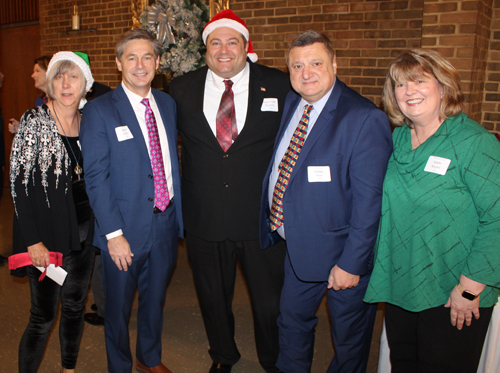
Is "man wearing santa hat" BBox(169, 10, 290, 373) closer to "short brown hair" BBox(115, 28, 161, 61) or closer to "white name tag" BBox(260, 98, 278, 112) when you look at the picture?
"white name tag" BBox(260, 98, 278, 112)

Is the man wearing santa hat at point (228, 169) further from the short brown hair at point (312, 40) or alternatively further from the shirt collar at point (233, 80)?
the short brown hair at point (312, 40)

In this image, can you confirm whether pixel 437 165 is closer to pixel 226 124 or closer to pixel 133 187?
pixel 226 124

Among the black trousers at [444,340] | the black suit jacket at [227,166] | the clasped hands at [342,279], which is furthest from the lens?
the black suit jacket at [227,166]

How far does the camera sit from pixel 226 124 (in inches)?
92.2

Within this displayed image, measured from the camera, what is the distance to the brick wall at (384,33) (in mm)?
3049

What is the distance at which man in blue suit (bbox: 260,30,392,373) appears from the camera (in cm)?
185

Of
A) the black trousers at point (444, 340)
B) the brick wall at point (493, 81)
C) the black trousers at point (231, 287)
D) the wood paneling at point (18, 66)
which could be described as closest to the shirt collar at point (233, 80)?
the black trousers at point (231, 287)

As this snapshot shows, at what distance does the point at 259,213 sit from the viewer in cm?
234

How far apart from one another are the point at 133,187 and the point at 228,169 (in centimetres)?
53

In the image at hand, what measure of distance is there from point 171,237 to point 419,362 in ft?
4.73

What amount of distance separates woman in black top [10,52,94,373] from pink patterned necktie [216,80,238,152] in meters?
0.77

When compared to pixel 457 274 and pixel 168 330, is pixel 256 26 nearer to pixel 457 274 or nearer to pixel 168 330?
pixel 168 330

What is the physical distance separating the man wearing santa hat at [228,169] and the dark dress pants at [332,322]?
0.70ft

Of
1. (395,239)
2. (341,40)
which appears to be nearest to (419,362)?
(395,239)
